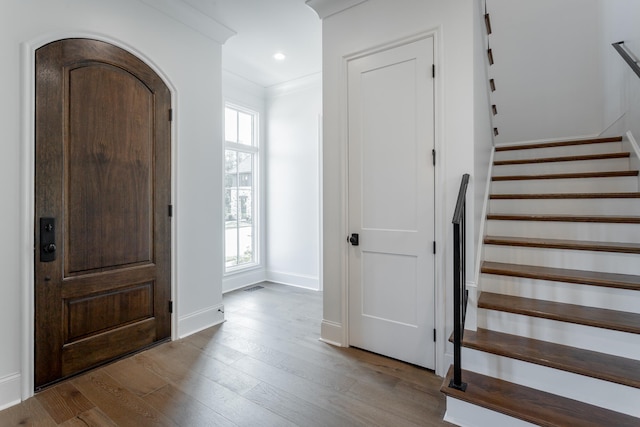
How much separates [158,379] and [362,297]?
1.57 meters

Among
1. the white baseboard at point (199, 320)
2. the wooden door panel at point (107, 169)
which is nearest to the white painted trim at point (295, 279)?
the white baseboard at point (199, 320)

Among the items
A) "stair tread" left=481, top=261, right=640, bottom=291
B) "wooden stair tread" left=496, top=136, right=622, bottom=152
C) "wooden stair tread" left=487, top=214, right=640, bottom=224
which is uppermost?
"wooden stair tread" left=496, top=136, right=622, bottom=152

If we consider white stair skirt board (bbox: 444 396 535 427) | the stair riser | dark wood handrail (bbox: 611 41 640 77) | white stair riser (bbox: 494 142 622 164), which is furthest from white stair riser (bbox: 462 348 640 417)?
white stair riser (bbox: 494 142 622 164)

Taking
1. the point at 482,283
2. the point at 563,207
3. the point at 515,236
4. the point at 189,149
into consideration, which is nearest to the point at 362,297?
the point at 482,283

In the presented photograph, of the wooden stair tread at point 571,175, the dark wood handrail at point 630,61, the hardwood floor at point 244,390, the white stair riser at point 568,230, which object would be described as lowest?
the hardwood floor at point 244,390

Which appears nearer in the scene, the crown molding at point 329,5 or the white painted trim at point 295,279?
the crown molding at point 329,5

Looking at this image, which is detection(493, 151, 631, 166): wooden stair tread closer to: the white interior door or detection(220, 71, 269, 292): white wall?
the white interior door

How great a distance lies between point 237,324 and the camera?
3090 millimetres

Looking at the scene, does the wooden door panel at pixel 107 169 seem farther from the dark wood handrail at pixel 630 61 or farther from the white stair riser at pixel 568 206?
the dark wood handrail at pixel 630 61

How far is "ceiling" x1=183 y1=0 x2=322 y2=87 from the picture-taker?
2812mm

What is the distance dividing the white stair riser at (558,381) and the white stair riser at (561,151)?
7.81 ft

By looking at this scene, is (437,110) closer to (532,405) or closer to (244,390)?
(532,405)

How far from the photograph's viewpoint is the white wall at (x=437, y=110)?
2.08 meters

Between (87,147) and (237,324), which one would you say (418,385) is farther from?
(87,147)
